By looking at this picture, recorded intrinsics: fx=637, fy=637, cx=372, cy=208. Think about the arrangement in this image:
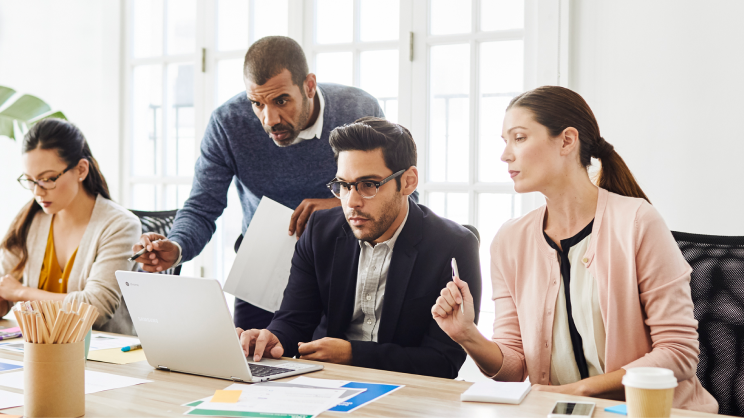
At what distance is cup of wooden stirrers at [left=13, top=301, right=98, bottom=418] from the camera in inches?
41.3

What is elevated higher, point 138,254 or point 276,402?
point 138,254

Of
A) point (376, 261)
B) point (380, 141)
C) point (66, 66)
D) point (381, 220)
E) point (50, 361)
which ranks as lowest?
point (50, 361)

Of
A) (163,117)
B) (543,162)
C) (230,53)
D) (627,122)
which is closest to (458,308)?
(543,162)

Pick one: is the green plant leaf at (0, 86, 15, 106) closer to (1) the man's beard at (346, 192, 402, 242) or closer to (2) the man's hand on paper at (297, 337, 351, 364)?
(1) the man's beard at (346, 192, 402, 242)

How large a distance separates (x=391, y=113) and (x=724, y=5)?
56.2 inches

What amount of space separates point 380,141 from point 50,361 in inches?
39.3

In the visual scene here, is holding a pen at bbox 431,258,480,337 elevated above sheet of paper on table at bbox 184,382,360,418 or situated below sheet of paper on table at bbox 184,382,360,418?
above

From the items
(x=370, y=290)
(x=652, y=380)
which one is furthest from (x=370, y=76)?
(x=652, y=380)

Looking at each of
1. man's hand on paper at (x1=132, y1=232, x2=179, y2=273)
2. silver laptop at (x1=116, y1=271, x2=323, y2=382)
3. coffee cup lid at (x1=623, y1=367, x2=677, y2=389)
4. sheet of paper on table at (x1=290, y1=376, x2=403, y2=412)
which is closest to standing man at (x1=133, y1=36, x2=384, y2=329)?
man's hand on paper at (x1=132, y1=232, x2=179, y2=273)

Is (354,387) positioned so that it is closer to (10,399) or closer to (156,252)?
(10,399)

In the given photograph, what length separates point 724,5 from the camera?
2271mm

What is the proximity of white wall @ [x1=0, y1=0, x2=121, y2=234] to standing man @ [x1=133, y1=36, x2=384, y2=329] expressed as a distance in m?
1.75

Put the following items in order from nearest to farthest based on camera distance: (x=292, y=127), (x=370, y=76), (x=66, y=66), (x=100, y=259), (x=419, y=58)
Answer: (x=292, y=127)
(x=100, y=259)
(x=419, y=58)
(x=370, y=76)
(x=66, y=66)

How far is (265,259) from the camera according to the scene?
201 cm
